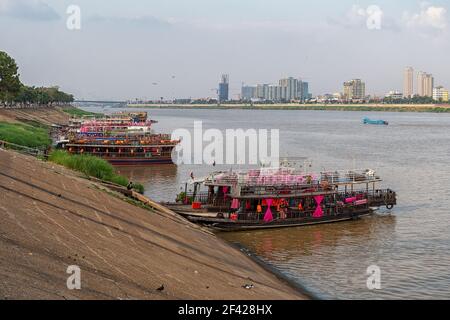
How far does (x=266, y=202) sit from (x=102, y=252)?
1729 cm

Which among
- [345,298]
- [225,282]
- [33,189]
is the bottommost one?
[345,298]

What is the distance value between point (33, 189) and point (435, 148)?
76.1 m

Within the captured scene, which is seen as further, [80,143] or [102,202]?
[80,143]

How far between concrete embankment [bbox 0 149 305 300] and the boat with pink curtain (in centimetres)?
542

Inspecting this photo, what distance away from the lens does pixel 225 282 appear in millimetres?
18078

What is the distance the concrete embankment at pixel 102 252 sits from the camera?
14070 mm

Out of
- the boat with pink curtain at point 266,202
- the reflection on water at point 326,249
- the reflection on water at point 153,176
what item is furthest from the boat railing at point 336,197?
the reflection on water at point 153,176

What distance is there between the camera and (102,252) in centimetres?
1730

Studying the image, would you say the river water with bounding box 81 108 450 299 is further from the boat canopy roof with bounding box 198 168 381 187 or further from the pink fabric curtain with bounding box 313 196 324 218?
the boat canopy roof with bounding box 198 168 381 187

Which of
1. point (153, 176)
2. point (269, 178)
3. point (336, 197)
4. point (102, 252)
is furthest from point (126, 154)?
point (102, 252)

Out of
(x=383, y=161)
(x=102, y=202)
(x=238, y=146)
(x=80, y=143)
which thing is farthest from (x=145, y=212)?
(x=238, y=146)

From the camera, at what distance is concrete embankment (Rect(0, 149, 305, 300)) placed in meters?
14.1
